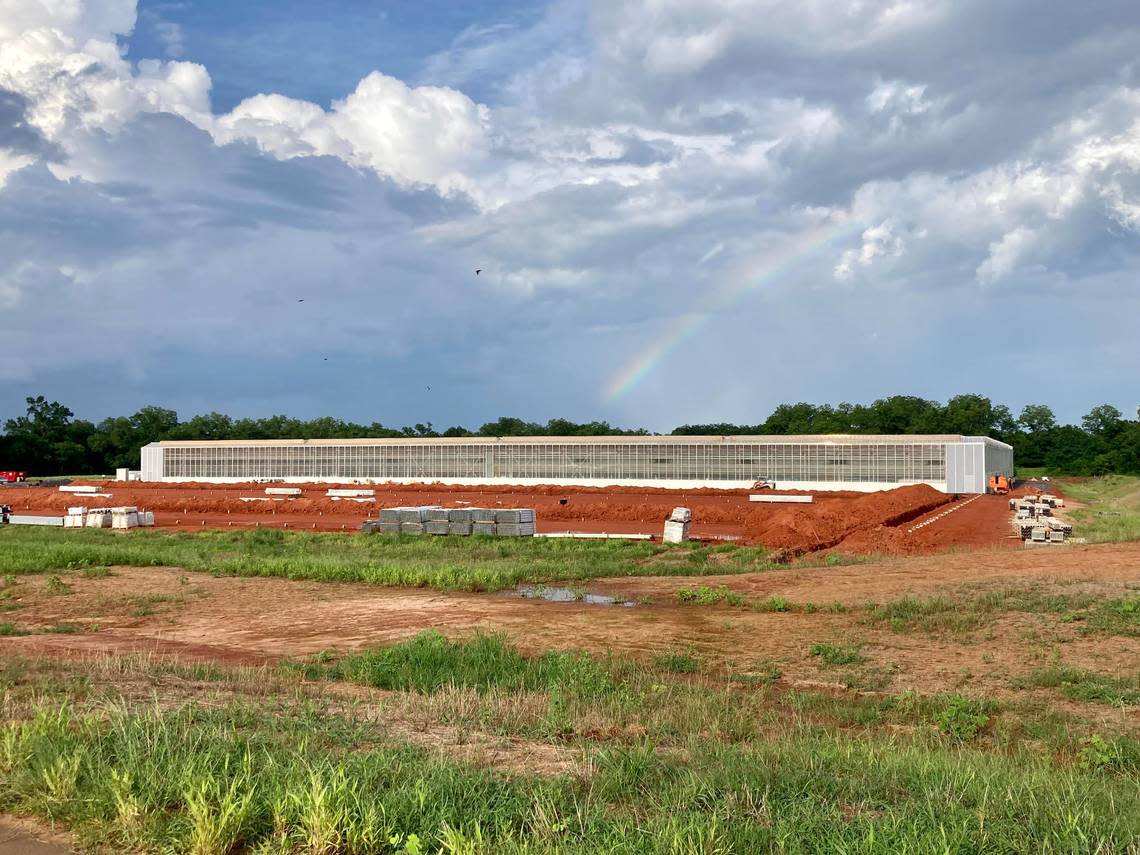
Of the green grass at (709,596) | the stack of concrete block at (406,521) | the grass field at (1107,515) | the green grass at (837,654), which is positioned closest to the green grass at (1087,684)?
the green grass at (837,654)

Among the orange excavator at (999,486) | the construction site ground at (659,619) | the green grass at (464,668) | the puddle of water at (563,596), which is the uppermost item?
the orange excavator at (999,486)

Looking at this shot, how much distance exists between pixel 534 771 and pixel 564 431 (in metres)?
119

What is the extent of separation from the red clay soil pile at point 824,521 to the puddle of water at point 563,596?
12.2 m

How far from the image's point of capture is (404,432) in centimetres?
13300

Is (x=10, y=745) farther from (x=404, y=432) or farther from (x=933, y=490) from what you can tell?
(x=404, y=432)

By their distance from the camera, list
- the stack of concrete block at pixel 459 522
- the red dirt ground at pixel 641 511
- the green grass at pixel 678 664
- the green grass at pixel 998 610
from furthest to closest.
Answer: the stack of concrete block at pixel 459 522 → the red dirt ground at pixel 641 511 → the green grass at pixel 998 610 → the green grass at pixel 678 664

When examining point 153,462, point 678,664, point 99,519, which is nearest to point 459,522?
point 99,519

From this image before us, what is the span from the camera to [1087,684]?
12.3m

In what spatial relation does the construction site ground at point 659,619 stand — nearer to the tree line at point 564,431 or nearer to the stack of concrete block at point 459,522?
the stack of concrete block at point 459,522

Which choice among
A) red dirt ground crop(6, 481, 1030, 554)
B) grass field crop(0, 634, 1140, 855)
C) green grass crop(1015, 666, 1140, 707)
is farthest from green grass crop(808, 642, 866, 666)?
red dirt ground crop(6, 481, 1030, 554)

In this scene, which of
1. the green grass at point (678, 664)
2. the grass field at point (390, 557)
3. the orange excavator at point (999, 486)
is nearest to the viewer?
the green grass at point (678, 664)

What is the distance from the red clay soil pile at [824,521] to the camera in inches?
→ 1356

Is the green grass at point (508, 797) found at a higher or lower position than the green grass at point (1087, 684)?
higher

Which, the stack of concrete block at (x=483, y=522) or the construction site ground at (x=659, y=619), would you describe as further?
the stack of concrete block at (x=483, y=522)
